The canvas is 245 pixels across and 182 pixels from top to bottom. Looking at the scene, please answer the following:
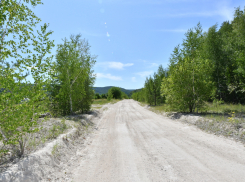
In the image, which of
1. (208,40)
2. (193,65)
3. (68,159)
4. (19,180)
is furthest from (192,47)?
(19,180)

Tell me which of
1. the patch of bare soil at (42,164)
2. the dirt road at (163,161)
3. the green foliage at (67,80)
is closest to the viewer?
the patch of bare soil at (42,164)

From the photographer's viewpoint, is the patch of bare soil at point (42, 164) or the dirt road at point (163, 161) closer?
the patch of bare soil at point (42, 164)

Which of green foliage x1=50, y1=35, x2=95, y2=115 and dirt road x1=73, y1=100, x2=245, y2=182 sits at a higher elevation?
green foliage x1=50, y1=35, x2=95, y2=115

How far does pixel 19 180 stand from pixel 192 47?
16.3 meters

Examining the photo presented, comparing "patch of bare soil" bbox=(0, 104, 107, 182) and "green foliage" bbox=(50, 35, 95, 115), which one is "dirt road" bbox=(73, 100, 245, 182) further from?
"green foliage" bbox=(50, 35, 95, 115)

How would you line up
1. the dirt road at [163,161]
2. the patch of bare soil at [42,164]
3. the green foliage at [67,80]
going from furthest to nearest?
the green foliage at [67,80], the dirt road at [163,161], the patch of bare soil at [42,164]

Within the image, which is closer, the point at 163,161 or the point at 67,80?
the point at 163,161

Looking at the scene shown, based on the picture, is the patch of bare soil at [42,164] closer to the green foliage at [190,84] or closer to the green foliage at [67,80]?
the green foliage at [67,80]

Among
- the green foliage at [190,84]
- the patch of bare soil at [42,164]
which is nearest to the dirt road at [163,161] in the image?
the patch of bare soil at [42,164]

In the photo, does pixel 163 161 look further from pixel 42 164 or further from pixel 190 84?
pixel 190 84

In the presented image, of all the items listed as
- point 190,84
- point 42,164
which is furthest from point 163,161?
point 190,84

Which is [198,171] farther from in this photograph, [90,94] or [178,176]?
[90,94]

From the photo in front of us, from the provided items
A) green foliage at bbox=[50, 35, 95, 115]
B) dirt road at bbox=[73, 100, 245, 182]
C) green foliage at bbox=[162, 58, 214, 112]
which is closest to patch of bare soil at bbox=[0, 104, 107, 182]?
dirt road at bbox=[73, 100, 245, 182]

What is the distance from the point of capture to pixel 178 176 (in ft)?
12.4
